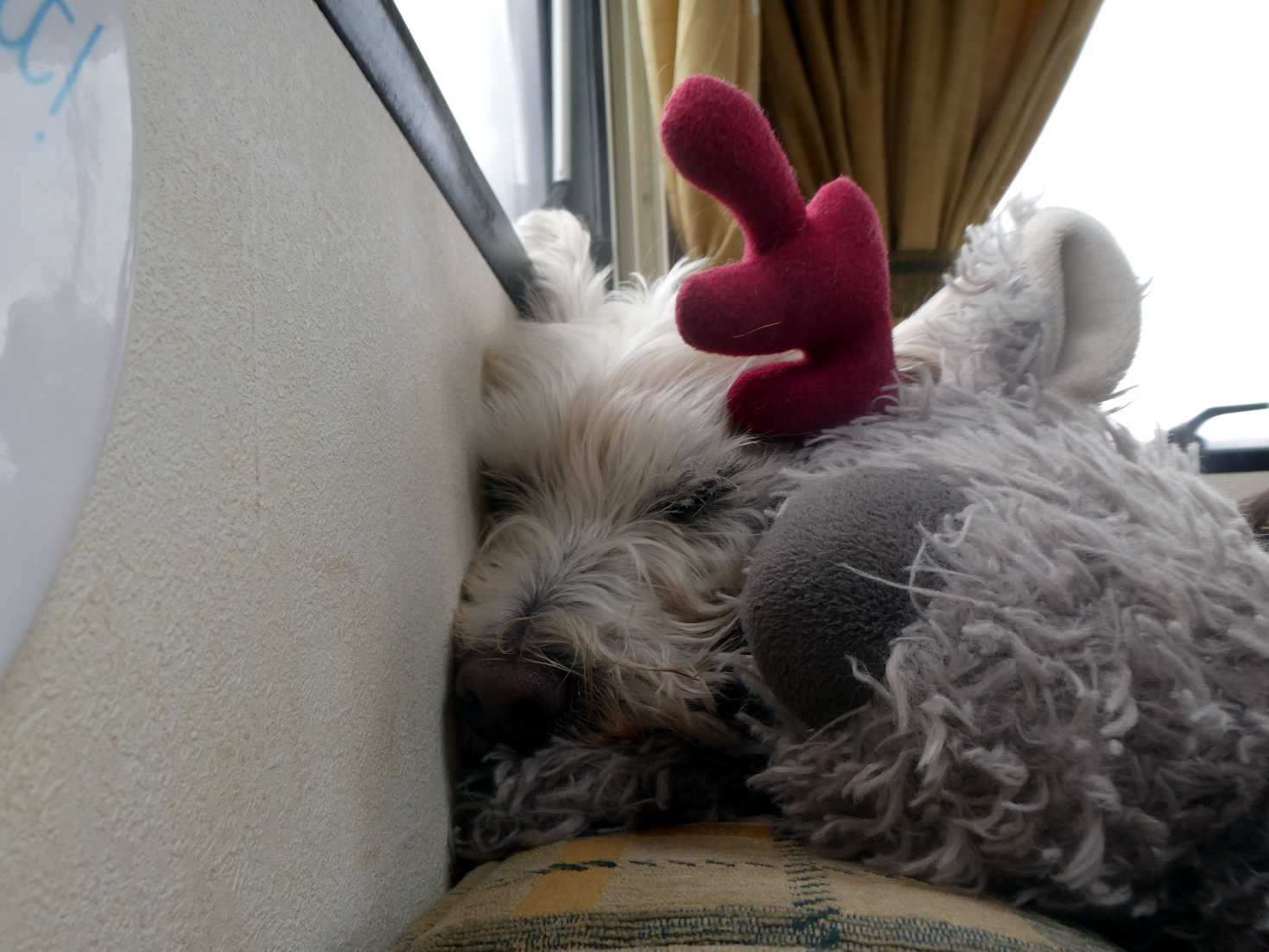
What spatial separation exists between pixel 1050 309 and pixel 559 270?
67 cm

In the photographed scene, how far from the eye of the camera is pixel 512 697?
2.25 ft

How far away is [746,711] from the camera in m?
0.69

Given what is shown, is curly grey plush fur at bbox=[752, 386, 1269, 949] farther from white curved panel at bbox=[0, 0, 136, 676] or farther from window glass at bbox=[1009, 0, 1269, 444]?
window glass at bbox=[1009, 0, 1269, 444]

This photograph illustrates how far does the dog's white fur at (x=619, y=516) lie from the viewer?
710 millimetres

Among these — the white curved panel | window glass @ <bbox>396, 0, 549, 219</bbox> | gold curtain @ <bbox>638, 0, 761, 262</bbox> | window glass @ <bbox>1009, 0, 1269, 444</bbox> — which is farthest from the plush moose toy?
window glass @ <bbox>1009, 0, 1269, 444</bbox>

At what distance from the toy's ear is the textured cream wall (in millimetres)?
467

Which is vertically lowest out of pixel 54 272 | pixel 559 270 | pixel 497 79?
pixel 54 272

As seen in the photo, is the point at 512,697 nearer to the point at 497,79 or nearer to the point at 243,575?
the point at 243,575

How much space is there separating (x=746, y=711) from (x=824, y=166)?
150cm

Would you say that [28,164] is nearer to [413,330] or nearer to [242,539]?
[242,539]

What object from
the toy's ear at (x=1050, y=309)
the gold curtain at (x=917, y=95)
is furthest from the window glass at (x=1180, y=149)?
the toy's ear at (x=1050, y=309)

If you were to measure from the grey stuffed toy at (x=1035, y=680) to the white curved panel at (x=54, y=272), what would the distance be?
0.39m

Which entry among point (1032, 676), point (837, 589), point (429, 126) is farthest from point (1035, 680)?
point (429, 126)

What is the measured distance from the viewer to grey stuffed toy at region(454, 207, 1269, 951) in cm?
48
